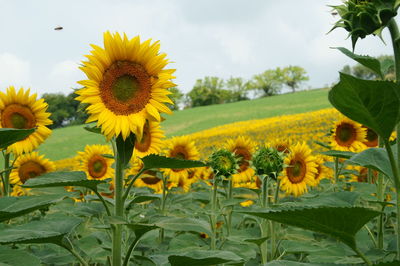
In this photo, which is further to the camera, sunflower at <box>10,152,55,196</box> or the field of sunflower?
sunflower at <box>10,152,55,196</box>

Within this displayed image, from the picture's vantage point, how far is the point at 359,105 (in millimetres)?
942

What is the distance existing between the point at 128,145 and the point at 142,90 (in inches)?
11.5

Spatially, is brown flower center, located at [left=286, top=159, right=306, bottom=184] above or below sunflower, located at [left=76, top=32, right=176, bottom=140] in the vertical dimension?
below

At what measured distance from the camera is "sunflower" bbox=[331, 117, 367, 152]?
11.8 ft

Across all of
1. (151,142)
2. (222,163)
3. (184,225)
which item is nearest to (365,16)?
(184,225)

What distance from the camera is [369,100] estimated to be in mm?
931

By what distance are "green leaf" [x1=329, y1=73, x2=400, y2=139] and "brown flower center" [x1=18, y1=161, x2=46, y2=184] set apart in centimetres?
333

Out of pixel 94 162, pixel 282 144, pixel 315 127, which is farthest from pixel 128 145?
pixel 315 127

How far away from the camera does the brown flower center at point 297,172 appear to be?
3267 millimetres

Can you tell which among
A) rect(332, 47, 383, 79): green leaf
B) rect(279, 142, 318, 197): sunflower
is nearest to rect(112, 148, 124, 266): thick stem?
rect(332, 47, 383, 79): green leaf

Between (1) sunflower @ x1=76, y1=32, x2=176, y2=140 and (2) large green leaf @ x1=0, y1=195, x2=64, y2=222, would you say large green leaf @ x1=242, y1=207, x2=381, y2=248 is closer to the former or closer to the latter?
(2) large green leaf @ x1=0, y1=195, x2=64, y2=222

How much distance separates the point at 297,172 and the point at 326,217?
2457 mm

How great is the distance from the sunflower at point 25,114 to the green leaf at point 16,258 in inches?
63.2

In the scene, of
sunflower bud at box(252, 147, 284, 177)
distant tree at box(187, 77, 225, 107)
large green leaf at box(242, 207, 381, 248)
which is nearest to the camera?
large green leaf at box(242, 207, 381, 248)
